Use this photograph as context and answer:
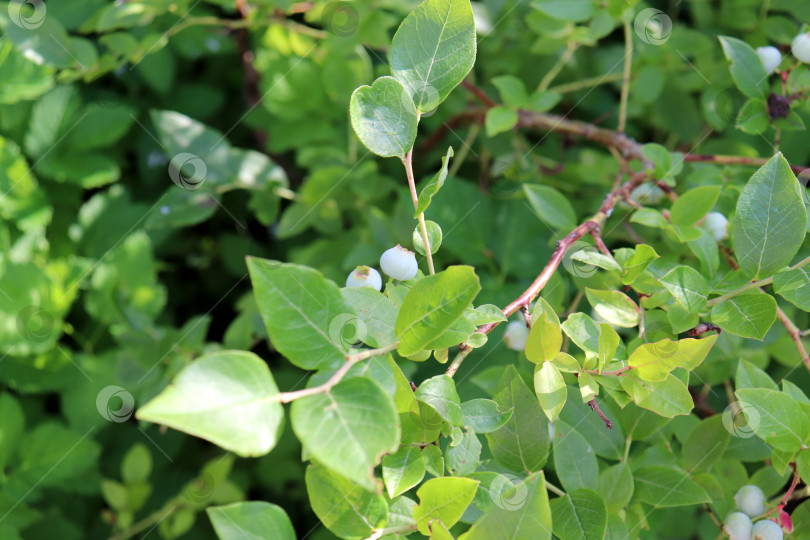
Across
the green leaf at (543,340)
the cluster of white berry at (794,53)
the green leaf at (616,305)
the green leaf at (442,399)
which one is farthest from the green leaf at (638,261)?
the cluster of white berry at (794,53)

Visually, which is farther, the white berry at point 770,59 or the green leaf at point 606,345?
the white berry at point 770,59

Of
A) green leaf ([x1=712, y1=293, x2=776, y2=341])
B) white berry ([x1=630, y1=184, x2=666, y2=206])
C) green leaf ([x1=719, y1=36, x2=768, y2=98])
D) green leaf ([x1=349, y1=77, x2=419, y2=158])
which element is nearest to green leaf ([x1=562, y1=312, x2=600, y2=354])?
green leaf ([x1=712, y1=293, x2=776, y2=341])

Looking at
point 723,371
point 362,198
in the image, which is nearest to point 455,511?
point 723,371

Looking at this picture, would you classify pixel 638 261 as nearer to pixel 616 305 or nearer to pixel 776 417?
pixel 616 305

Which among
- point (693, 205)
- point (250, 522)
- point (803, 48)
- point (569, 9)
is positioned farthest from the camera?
point (569, 9)

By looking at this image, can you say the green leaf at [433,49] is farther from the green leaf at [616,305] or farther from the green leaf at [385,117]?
the green leaf at [616,305]

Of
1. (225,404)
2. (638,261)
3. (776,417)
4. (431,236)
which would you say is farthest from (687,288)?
(225,404)

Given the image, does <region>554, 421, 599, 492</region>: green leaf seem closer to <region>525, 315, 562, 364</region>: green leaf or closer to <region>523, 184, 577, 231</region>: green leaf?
<region>525, 315, 562, 364</region>: green leaf
